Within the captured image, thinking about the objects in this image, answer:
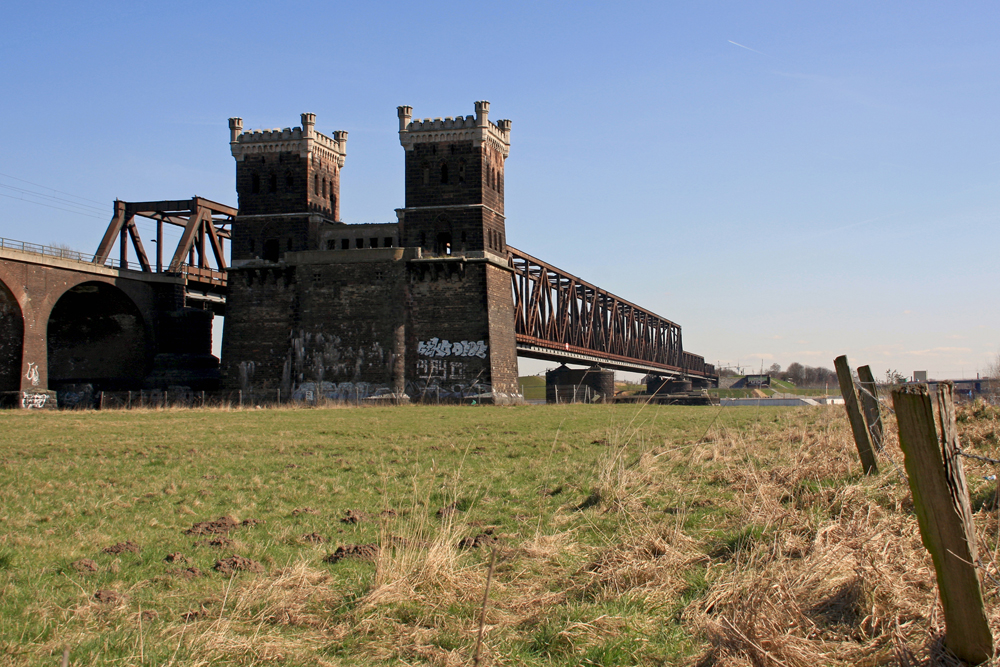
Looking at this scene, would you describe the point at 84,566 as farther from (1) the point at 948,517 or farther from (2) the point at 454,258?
(2) the point at 454,258

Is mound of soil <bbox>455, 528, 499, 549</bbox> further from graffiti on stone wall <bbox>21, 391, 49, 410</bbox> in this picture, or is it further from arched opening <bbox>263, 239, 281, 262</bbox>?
arched opening <bbox>263, 239, 281, 262</bbox>

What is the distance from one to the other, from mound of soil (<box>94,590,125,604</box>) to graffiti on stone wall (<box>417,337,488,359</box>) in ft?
108

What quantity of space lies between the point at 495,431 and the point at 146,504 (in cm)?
938

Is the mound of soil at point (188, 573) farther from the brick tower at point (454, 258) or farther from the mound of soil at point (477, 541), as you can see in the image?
the brick tower at point (454, 258)

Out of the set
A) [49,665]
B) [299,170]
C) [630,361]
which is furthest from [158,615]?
[630,361]

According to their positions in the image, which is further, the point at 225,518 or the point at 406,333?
the point at 406,333

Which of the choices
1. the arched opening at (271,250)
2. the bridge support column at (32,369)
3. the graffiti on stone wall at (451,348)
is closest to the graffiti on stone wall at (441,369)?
the graffiti on stone wall at (451,348)

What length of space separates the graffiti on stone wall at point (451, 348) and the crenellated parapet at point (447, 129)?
1013cm

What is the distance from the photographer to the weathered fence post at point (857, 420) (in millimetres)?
8500

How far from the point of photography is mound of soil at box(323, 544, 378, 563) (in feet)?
23.8

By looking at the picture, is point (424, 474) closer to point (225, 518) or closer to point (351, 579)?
point (225, 518)

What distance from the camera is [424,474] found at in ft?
36.7

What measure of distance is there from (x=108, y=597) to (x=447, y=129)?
122ft

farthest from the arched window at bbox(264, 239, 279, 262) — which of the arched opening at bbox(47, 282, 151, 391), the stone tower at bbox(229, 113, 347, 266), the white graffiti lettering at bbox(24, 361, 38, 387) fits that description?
the white graffiti lettering at bbox(24, 361, 38, 387)
